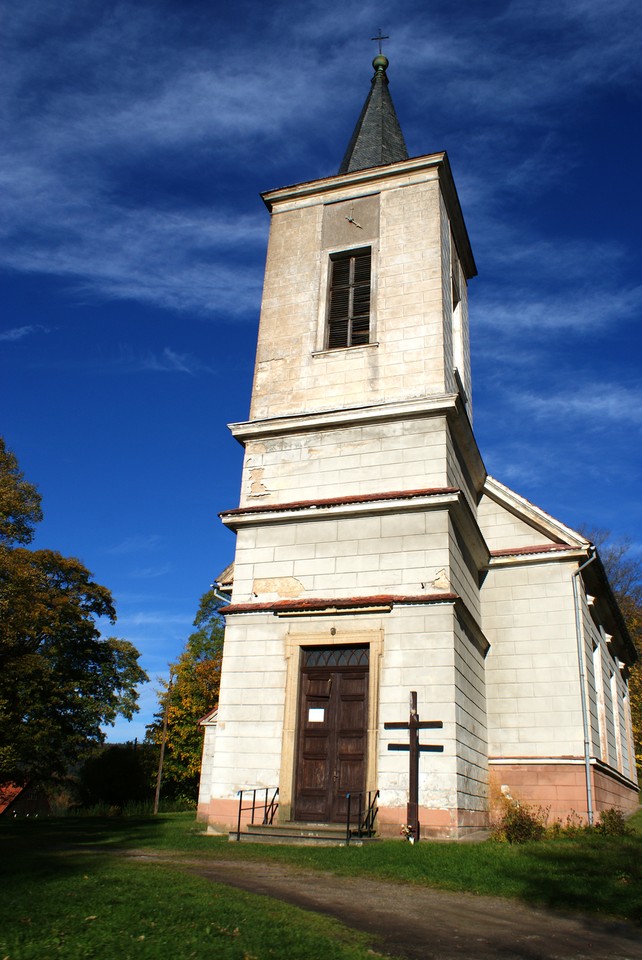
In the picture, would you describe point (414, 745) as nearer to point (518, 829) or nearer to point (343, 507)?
point (518, 829)

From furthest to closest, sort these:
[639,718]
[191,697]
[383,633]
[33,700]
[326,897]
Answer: [191,697] → [639,718] → [33,700] → [383,633] → [326,897]

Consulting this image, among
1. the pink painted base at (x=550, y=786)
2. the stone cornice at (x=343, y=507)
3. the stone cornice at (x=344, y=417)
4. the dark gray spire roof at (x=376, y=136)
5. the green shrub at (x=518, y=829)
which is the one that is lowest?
the green shrub at (x=518, y=829)

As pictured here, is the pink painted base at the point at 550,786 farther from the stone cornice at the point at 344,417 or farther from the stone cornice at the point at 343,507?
the stone cornice at the point at 344,417

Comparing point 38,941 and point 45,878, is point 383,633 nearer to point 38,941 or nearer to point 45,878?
point 45,878

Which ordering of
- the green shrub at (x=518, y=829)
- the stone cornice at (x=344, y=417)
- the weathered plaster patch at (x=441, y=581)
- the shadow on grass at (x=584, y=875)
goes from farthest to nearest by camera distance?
the stone cornice at (x=344, y=417)
the weathered plaster patch at (x=441, y=581)
the green shrub at (x=518, y=829)
the shadow on grass at (x=584, y=875)

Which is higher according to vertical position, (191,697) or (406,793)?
(191,697)

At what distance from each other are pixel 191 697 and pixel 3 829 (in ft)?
69.6

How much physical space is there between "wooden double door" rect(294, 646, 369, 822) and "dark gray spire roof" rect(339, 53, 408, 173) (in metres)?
12.9

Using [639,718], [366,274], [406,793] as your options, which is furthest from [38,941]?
[639,718]

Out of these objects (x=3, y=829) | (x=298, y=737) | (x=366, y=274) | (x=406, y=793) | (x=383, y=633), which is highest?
(x=366, y=274)

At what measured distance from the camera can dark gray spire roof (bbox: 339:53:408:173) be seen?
21188 millimetres

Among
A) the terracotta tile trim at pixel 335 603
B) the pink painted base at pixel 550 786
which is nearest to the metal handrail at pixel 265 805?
the terracotta tile trim at pixel 335 603

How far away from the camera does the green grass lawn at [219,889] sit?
5.30 m

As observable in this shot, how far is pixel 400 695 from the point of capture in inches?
526
